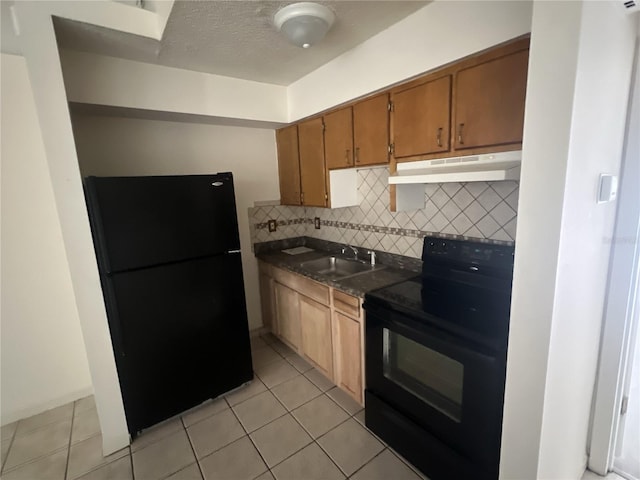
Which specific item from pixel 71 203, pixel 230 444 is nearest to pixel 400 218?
pixel 230 444

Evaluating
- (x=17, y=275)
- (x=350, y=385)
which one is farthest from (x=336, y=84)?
(x=17, y=275)

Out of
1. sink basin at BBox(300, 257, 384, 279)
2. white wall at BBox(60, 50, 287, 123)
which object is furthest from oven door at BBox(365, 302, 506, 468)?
white wall at BBox(60, 50, 287, 123)

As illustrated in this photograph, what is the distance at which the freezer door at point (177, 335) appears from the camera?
1.84 metres

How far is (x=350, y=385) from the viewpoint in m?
2.09

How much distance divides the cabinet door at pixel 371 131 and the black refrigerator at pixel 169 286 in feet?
3.11

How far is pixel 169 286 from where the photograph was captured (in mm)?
1938

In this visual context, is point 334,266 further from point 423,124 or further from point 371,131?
point 423,124

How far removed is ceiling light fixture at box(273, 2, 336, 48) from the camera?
57.7 inches

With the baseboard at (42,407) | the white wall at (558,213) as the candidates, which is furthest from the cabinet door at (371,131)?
the baseboard at (42,407)

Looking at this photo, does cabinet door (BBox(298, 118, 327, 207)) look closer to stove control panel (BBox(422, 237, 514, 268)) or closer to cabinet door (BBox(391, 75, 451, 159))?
cabinet door (BBox(391, 75, 451, 159))

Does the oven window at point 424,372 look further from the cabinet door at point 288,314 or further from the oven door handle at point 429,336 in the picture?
the cabinet door at point 288,314

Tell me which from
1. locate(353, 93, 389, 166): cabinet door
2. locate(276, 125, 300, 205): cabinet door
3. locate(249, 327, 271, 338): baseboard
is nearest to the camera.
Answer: locate(353, 93, 389, 166): cabinet door

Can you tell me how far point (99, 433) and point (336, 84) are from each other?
2.88 m

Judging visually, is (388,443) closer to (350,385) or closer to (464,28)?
(350,385)
